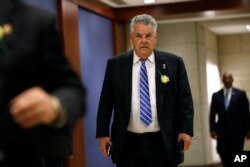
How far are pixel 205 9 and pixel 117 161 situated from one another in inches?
213

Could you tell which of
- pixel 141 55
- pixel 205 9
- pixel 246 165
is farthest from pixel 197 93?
pixel 141 55

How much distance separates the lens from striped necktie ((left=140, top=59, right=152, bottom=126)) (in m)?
3.44

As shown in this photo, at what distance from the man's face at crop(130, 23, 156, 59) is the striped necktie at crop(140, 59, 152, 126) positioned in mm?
86

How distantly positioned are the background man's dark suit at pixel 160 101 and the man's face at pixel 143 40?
0.27 ft

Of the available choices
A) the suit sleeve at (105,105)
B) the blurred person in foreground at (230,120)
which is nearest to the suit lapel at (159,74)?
the suit sleeve at (105,105)

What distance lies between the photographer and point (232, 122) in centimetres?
718

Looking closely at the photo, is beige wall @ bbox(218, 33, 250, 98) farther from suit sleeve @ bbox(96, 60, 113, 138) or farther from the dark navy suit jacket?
suit sleeve @ bbox(96, 60, 113, 138)

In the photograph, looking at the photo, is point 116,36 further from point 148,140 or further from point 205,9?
point 148,140

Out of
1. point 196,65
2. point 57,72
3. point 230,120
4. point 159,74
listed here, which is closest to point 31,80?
point 57,72

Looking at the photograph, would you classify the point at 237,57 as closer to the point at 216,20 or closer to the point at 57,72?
the point at 216,20

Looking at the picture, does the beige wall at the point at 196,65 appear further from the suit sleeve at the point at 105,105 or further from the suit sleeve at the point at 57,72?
the suit sleeve at the point at 57,72

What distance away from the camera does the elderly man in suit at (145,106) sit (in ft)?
11.3

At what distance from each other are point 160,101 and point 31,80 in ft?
7.80

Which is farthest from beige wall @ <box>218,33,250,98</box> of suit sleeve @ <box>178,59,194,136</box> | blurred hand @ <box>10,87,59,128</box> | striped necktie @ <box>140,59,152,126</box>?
blurred hand @ <box>10,87,59,128</box>
